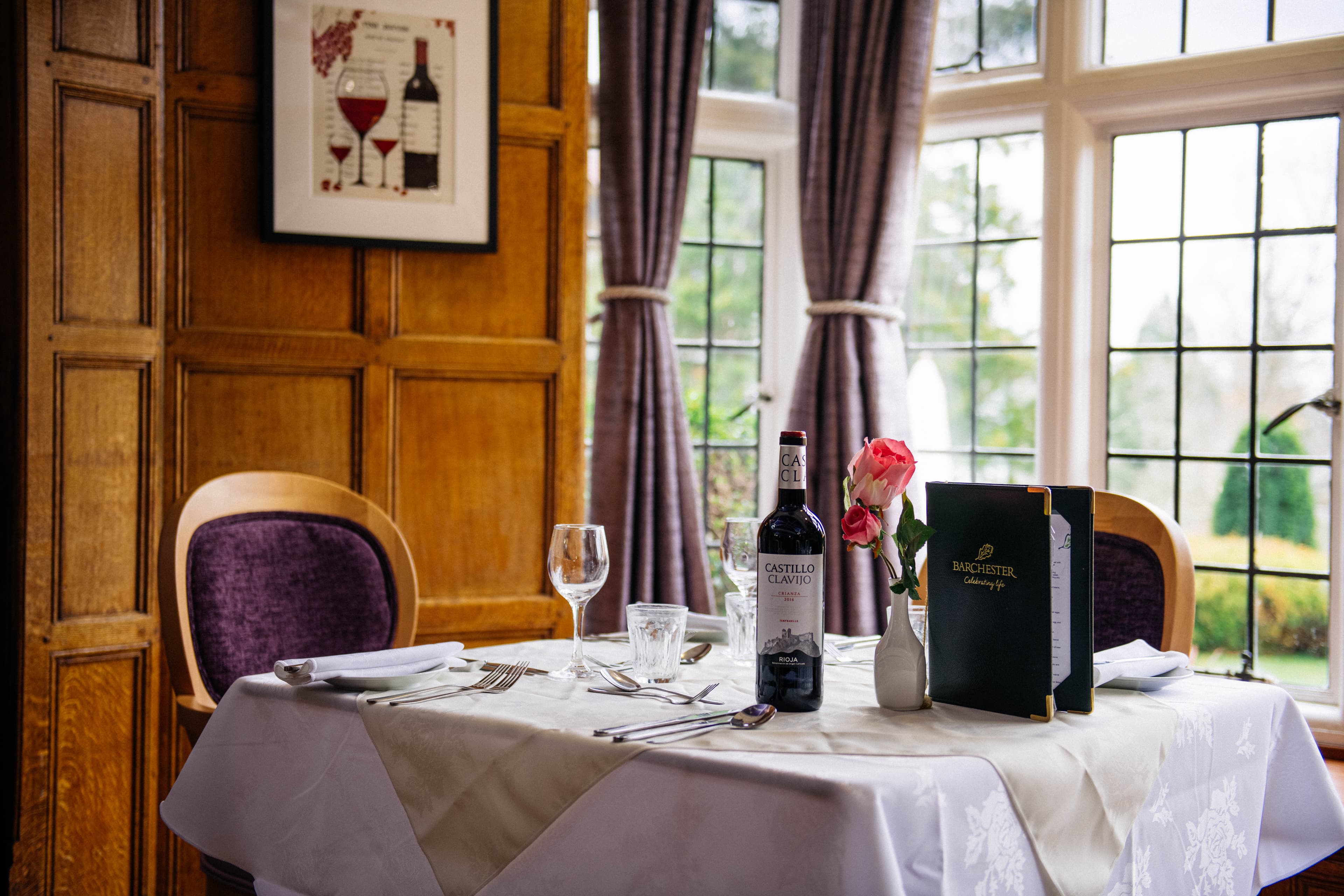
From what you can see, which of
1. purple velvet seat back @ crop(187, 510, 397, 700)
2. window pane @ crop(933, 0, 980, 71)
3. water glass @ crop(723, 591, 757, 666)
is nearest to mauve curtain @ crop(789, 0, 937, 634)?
window pane @ crop(933, 0, 980, 71)

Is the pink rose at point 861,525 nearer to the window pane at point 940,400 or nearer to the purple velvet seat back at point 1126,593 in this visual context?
the purple velvet seat back at point 1126,593

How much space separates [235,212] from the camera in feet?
8.34

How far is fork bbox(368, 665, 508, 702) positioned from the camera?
1279mm

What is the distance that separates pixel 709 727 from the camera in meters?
1.11

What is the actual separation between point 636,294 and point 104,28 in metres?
1.40

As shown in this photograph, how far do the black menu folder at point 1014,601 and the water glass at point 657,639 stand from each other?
0.31 metres

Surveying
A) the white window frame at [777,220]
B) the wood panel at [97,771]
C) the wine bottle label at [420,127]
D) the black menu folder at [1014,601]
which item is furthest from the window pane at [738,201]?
the black menu folder at [1014,601]

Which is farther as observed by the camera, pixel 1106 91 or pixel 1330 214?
pixel 1106 91

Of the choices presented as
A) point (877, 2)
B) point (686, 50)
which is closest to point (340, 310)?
point (686, 50)

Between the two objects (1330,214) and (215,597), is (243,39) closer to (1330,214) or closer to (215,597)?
(215,597)

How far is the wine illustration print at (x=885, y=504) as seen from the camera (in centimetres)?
122

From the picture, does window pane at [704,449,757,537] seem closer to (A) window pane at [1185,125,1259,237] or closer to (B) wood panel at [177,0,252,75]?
(A) window pane at [1185,125,1259,237]

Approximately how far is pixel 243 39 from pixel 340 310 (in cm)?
64
